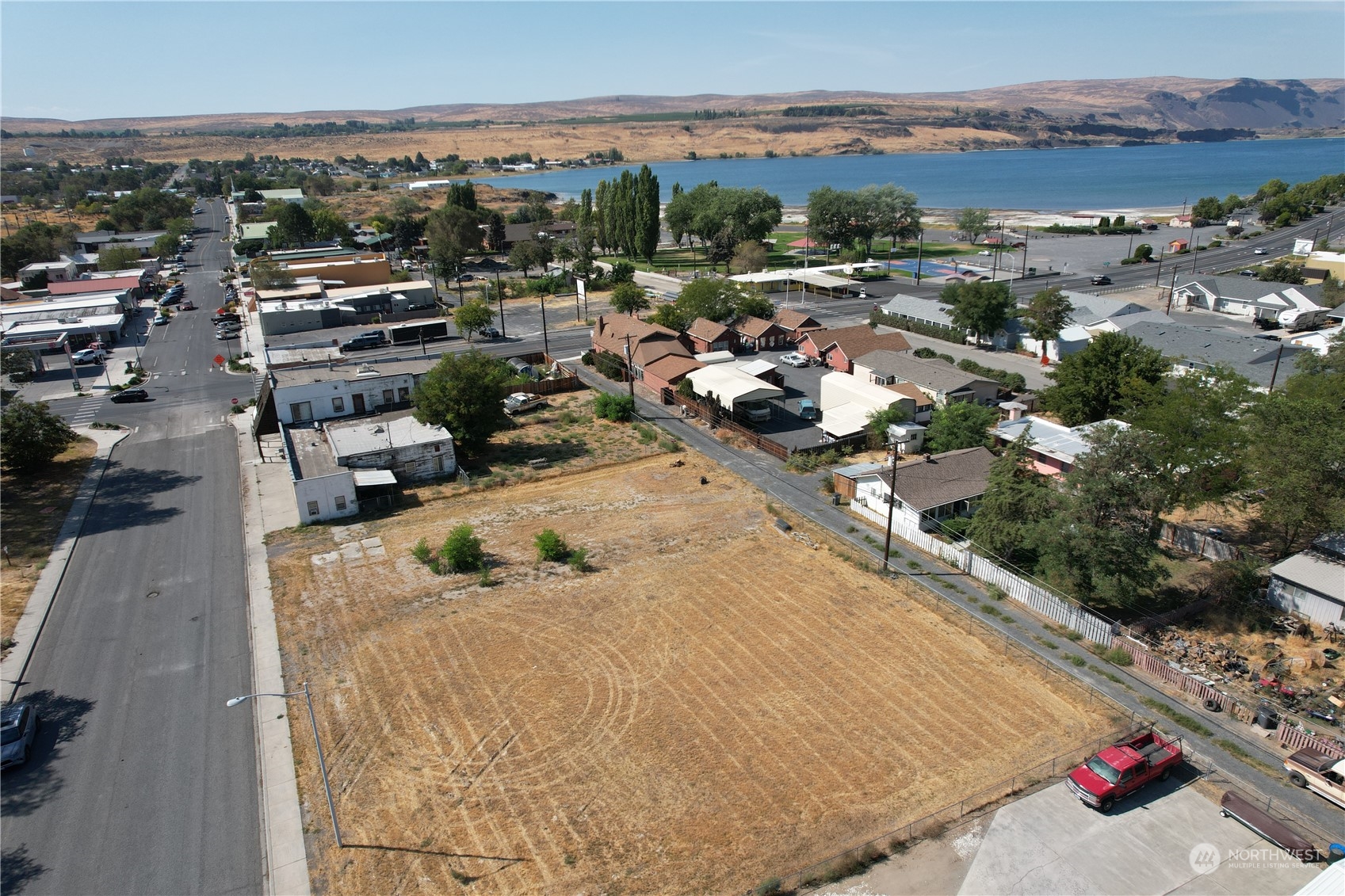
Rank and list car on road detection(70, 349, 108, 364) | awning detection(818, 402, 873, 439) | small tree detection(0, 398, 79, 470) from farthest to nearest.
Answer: car on road detection(70, 349, 108, 364)
awning detection(818, 402, 873, 439)
small tree detection(0, 398, 79, 470)

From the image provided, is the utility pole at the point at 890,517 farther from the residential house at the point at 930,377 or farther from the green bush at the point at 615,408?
the green bush at the point at 615,408

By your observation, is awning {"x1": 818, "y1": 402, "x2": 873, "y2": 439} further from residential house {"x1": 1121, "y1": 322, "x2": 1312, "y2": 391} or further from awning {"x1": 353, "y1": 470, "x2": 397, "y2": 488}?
awning {"x1": 353, "y1": 470, "x2": 397, "y2": 488}

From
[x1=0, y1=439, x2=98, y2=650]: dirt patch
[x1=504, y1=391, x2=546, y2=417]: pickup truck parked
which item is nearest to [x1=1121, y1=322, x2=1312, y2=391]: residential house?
[x1=504, y1=391, x2=546, y2=417]: pickup truck parked

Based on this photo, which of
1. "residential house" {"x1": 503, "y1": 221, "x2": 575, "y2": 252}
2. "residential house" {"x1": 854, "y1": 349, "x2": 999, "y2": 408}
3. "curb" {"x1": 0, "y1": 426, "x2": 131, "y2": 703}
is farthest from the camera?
"residential house" {"x1": 503, "y1": 221, "x2": 575, "y2": 252}

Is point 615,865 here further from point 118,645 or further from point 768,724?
point 118,645

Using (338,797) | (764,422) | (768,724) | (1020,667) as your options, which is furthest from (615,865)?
(764,422)

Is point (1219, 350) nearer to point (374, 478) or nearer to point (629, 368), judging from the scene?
point (629, 368)

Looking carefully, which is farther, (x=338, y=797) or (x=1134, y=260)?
(x=1134, y=260)
